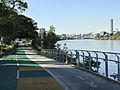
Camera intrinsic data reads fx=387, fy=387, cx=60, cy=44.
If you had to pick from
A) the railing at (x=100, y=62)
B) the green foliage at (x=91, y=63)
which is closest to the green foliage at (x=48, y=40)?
the railing at (x=100, y=62)

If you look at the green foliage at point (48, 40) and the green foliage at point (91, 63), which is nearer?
the green foliage at point (91, 63)

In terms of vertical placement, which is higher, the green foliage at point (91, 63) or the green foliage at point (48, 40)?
the green foliage at point (48, 40)

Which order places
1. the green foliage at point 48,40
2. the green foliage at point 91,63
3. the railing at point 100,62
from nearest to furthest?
the railing at point 100,62 → the green foliage at point 91,63 → the green foliage at point 48,40

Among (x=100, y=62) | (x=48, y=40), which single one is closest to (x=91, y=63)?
(x=100, y=62)

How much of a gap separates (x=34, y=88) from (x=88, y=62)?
868 centimetres

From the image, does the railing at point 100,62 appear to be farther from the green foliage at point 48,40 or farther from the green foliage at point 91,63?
the green foliage at point 48,40

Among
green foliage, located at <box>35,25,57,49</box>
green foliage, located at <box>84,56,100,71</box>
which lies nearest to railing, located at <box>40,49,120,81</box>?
green foliage, located at <box>84,56,100,71</box>

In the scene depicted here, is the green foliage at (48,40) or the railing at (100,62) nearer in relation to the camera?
the railing at (100,62)

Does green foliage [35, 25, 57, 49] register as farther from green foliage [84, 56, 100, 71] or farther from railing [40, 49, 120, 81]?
green foliage [84, 56, 100, 71]

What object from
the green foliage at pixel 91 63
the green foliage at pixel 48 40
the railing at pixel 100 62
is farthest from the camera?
the green foliage at pixel 48 40

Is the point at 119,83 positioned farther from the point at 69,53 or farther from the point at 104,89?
the point at 69,53

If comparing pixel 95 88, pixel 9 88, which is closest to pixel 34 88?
pixel 9 88

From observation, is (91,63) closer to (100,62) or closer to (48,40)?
(100,62)

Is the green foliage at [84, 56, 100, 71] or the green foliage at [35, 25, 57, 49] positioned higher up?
the green foliage at [35, 25, 57, 49]
